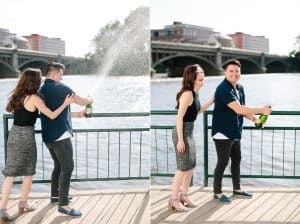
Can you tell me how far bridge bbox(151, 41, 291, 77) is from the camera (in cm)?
326

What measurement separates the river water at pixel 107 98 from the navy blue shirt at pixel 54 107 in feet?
0.70

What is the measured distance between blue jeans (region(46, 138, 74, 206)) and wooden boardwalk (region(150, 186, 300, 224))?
614 millimetres

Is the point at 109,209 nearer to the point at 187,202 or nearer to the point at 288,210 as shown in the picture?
the point at 187,202

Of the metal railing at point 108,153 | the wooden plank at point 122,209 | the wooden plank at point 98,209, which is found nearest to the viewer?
the wooden plank at point 98,209

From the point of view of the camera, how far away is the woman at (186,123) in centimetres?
272

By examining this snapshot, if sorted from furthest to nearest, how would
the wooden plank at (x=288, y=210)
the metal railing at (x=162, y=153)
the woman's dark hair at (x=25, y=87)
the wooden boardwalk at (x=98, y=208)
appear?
the metal railing at (x=162, y=153) < the wooden boardwalk at (x=98, y=208) < the wooden plank at (x=288, y=210) < the woman's dark hair at (x=25, y=87)

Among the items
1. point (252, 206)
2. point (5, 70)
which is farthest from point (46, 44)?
point (252, 206)

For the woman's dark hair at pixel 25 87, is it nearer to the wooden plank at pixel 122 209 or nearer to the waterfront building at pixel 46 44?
the waterfront building at pixel 46 44

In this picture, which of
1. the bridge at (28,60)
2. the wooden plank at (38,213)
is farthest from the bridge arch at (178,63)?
the wooden plank at (38,213)

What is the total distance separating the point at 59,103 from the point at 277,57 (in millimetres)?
1654

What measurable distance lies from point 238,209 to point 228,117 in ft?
2.05

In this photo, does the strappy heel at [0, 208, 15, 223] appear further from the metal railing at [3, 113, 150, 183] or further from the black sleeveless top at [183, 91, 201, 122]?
the black sleeveless top at [183, 91, 201, 122]

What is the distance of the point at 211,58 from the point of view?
3359 mm

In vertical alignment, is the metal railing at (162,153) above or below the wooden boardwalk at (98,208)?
above
